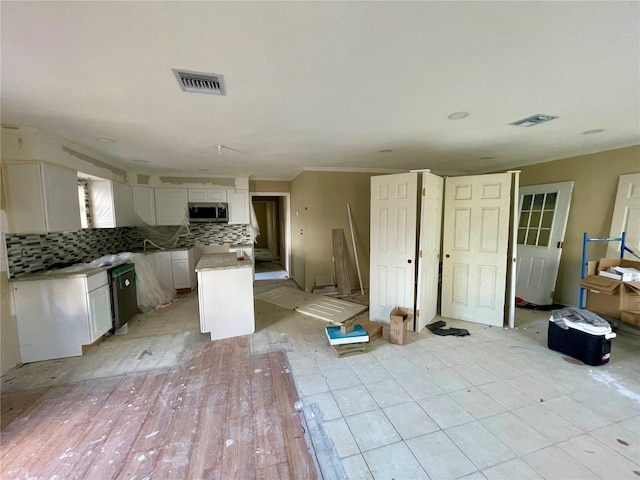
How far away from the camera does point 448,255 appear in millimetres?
3691

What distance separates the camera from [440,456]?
161 cm

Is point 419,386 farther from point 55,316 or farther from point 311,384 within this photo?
point 55,316

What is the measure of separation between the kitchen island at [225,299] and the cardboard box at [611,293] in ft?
13.6

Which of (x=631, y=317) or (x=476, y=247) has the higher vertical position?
(x=476, y=247)

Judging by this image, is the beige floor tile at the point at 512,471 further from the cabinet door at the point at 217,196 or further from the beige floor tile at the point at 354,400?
the cabinet door at the point at 217,196

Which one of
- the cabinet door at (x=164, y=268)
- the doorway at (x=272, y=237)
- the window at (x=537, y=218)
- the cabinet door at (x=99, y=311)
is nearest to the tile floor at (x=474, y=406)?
the window at (x=537, y=218)

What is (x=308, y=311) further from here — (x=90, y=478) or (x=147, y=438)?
(x=90, y=478)

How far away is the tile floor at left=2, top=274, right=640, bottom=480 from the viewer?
1.57m

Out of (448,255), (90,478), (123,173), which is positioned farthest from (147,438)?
(123,173)

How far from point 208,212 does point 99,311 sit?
9.25 feet

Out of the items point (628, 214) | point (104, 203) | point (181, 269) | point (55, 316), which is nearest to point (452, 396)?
point (628, 214)

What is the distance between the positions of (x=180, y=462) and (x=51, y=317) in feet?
7.52

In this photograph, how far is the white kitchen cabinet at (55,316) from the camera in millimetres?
2609

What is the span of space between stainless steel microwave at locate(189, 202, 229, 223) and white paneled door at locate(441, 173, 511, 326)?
4267 mm
